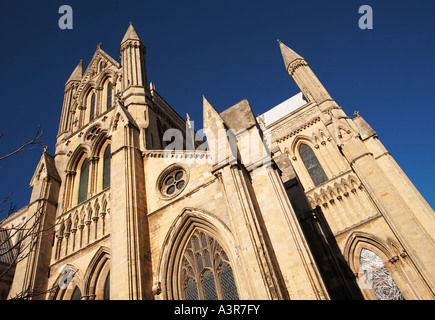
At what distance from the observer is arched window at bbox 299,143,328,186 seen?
2016cm

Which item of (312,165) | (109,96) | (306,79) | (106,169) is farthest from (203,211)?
(306,79)

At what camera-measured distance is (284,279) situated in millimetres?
7273

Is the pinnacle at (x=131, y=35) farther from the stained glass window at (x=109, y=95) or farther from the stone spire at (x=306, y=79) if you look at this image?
the stone spire at (x=306, y=79)

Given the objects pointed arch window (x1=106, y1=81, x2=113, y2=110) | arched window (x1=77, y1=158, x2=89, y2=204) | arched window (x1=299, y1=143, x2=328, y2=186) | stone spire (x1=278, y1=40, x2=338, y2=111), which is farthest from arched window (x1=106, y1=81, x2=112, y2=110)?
stone spire (x1=278, y1=40, x2=338, y2=111)

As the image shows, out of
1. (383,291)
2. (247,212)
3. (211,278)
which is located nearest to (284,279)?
(247,212)

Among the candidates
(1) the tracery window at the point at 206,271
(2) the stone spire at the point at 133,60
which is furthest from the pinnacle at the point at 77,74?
(1) the tracery window at the point at 206,271

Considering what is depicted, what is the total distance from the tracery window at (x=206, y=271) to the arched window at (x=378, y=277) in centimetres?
969

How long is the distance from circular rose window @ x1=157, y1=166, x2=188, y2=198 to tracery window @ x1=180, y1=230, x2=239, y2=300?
203cm

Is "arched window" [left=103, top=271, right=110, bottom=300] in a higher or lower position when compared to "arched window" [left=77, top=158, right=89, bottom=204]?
lower

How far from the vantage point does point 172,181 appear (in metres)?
11.8

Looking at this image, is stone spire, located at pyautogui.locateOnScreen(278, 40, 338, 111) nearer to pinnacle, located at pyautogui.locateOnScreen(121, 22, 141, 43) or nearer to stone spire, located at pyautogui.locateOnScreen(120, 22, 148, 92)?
stone spire, located at pyautogui.locateOnScreen(120, 22, 148, 92)

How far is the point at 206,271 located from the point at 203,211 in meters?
1.82

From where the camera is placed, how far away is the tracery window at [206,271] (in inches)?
348

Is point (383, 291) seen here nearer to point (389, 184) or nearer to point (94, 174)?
point (389, 184)
